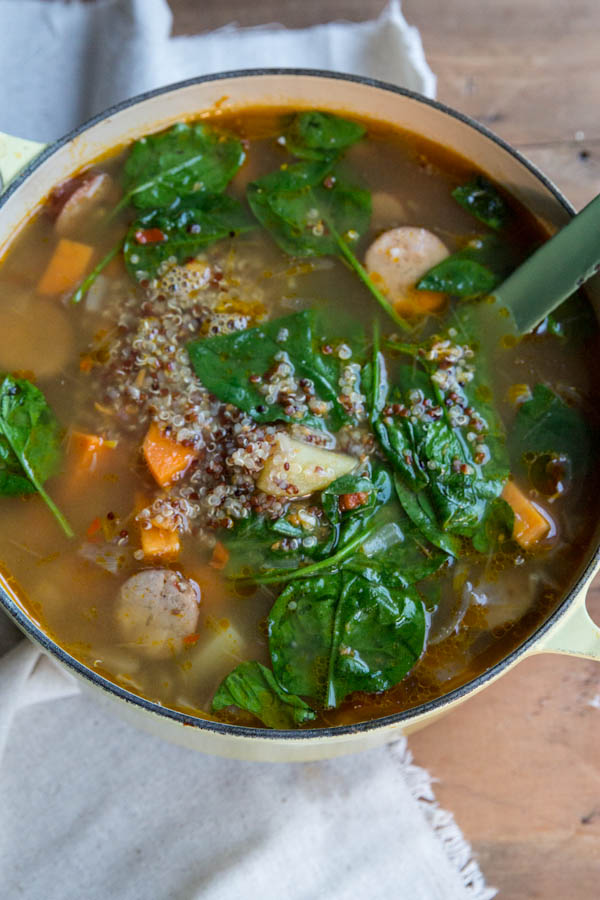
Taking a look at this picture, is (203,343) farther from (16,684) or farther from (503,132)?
(503,132)

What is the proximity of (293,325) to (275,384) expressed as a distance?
0.54 ft

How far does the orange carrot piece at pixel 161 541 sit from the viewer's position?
7.00 feet

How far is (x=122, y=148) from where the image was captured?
2.46 meters

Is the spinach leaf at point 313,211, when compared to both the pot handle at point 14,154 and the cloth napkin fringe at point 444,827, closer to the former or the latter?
the pot handle at point 14,154

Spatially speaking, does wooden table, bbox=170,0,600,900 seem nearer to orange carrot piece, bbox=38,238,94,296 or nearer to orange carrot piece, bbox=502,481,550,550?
orange carrot piece, bbox=502,481,550,550

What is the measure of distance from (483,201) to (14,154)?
1.14 m

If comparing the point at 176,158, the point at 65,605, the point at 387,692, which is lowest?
the point at 387,692

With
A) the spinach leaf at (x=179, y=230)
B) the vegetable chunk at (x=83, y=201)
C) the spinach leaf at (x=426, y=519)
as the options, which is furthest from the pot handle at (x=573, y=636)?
the vegetable chunk at (x=83, y=201)

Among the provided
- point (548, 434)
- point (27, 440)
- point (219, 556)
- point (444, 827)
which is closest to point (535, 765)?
point (444, 827)

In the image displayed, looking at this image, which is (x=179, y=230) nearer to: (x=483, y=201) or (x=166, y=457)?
(x=166, y=457)

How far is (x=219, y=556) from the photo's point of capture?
84.0 inches

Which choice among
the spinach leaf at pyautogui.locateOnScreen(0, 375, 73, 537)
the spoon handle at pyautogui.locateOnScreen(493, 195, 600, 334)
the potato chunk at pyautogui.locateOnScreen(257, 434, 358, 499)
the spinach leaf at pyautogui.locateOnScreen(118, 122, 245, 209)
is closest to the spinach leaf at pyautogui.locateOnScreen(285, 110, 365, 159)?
the spinach leaf at pyautogui.locateOnScreen(118, 122, 245, 209)

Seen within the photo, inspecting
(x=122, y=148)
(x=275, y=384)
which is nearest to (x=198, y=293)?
(x=275, y=384)

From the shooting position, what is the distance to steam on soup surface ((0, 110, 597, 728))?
2.08 metres
